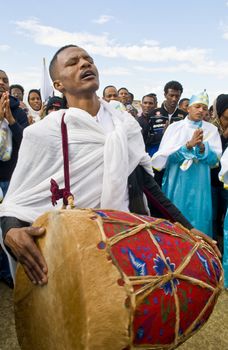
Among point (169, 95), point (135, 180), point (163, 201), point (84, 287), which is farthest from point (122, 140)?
point (169, 95)

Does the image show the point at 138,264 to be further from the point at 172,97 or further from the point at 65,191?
the point at 172,97

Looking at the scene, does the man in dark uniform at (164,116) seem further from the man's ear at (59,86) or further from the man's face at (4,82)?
the man's ear at (59,86)

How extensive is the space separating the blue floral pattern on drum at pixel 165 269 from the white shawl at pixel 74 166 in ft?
1.45

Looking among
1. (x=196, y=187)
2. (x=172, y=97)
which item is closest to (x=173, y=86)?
(x=172, y=97)

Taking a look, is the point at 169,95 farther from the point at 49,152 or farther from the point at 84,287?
the point at 84,287

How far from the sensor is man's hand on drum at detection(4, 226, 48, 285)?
4.36 ft

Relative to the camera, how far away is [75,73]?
1.83 metres

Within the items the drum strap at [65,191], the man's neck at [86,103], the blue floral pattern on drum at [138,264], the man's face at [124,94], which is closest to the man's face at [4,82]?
the man's neck at [86,103]

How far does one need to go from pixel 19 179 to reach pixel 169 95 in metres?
4.01

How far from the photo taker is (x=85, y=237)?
1.17m

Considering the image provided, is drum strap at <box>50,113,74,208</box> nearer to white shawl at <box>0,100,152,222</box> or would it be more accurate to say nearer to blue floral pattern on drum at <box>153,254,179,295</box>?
white shawl at <box>0,100,152,222</box>

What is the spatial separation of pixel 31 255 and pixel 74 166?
48 centimetres

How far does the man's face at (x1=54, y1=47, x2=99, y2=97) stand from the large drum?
0.73 m

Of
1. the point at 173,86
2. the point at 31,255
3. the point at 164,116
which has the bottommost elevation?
the point at 31,255
